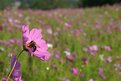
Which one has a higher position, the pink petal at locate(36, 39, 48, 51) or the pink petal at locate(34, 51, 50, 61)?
the pink petal at locate(36, 39, 48, 51)

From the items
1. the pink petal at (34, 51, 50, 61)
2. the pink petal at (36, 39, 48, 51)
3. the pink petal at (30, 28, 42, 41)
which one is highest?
the pink petal at (30, 28, 42, 41)

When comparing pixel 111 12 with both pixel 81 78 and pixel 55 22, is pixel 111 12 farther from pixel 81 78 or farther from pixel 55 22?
pixel 81 78

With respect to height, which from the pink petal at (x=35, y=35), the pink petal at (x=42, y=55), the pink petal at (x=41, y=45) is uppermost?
the pink petal at (x=35, y=35)

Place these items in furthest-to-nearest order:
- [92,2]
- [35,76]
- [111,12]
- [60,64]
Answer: [92,2] → [111,12] → [60,64] → [35,76]

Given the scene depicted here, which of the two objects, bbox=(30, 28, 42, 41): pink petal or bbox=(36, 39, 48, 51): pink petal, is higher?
bbox=(30, 28, 42, 41): pink petal

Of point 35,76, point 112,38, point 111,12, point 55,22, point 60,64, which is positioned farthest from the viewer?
point 111,12

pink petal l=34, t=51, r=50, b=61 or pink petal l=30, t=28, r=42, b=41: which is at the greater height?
pink petal l=30, t=28, r=42, b=41

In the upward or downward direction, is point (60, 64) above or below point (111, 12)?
above

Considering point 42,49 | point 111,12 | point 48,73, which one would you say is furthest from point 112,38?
point 111,12
